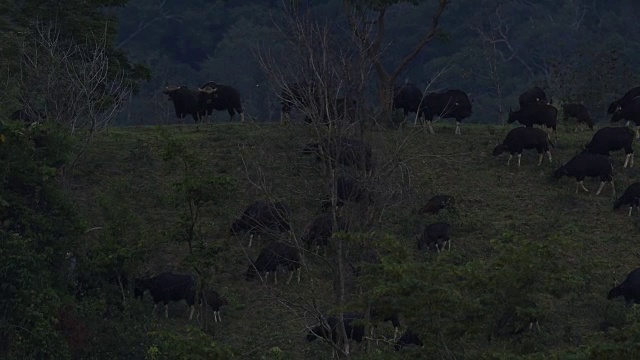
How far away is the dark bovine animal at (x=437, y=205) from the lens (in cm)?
3006

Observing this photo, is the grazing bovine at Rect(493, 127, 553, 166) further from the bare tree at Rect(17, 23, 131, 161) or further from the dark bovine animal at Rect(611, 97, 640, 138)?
the bare tree at Rect(17, 23, 131, 161)

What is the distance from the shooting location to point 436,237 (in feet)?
93.4

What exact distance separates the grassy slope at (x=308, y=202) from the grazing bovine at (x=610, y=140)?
66 cm

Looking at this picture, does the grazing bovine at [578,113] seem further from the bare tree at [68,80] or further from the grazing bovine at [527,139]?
the bare tree at [68,80]

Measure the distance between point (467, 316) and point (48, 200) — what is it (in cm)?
946

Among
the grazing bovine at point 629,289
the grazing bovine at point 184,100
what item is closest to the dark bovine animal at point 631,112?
the grazing bovine at point 629,289

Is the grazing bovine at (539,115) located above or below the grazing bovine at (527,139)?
above

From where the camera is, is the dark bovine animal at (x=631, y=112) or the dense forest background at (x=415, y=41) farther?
the dense forest background at (x=415, y=41)

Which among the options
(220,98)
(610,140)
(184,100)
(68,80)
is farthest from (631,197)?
(184,100)

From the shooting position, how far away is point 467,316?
1897 cm

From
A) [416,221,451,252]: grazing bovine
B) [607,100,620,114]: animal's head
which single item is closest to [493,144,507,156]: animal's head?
[607,100,620,114]: animal's head

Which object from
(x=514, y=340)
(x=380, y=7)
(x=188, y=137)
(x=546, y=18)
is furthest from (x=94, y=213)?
(x=546, y=18)

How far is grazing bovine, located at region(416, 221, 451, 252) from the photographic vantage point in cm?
2847

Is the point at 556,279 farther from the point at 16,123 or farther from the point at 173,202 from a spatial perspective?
the point at 16,123
